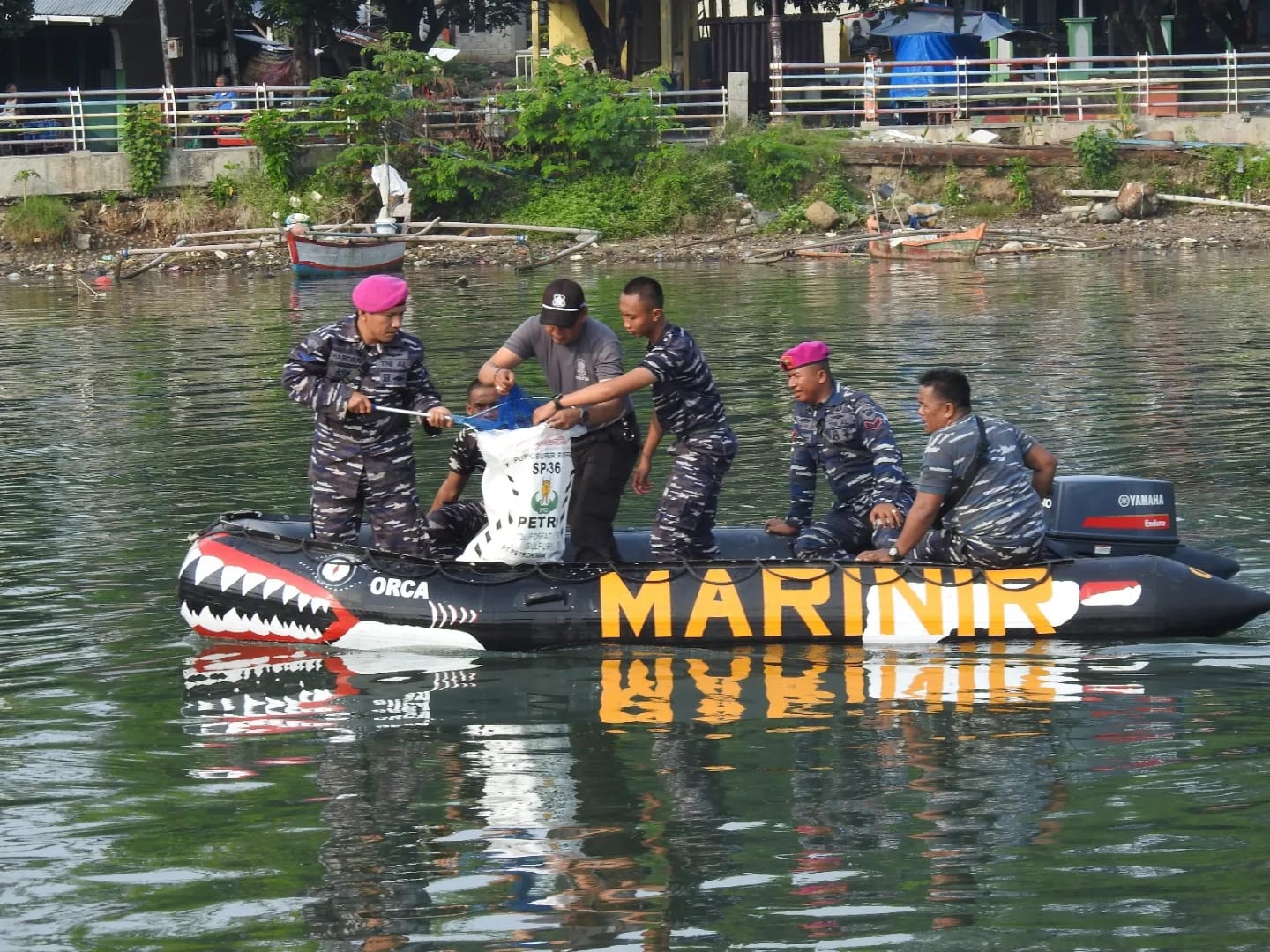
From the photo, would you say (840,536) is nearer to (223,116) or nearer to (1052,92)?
(1052,92)

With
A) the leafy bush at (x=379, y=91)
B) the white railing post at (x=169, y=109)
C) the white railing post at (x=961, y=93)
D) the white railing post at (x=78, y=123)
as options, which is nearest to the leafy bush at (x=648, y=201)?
the leafy bush at (x=379, y=91)

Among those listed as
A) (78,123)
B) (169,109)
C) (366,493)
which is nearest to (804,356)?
(366,493)

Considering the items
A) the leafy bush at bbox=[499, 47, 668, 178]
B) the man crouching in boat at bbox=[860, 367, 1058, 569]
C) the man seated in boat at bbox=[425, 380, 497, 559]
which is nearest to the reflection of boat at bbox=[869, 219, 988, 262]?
the leafy bush at bbox=[499, 47, 668, 178]

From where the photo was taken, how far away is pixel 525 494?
9523 millimetres

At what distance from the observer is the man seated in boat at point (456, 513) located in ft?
33.1

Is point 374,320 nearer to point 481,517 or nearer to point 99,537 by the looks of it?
point 481,517

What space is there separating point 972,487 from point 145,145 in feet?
93.8

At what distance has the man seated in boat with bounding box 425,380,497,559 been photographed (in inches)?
398

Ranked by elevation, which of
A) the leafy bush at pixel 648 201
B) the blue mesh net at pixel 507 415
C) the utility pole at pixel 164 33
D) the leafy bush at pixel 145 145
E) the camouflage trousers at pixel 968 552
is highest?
the utility pole at pixel 164 33

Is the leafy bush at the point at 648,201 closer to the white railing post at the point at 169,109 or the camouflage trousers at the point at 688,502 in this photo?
the white railing post at the point at 169,109

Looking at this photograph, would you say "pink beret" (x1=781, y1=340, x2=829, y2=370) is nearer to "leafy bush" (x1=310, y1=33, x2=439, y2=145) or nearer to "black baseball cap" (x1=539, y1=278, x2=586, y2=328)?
"black baseball cap" (x1=539, y1=278, x2=586, y2=328)

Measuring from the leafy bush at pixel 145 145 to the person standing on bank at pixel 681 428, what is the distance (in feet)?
89.1

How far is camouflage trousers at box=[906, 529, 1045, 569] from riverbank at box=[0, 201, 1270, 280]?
22.7m

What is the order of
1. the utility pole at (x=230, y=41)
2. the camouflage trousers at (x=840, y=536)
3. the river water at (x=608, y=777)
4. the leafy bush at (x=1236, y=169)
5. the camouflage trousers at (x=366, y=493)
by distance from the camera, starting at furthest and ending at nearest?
the utility pole at (x=230, y=41) < the leafy bush at (x=1236, y=169) < the camouflage trousers at (x=840, y=536) < the camouflage trousers at (x=366, y=493) < the river water at (x=608, y=777)
